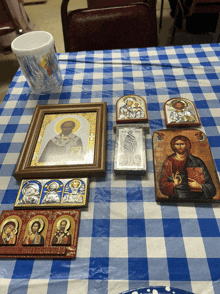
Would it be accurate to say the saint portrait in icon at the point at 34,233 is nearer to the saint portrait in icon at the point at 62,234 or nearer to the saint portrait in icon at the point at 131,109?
Answer: the saint portrait in icon at the point at 62,234

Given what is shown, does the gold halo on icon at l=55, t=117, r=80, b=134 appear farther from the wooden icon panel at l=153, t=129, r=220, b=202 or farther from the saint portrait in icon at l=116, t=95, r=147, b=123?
the wooden icon panel at l=153, t=129, r=220, b=202

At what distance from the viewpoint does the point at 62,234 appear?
504mm

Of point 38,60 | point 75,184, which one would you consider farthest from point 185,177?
point 38,60

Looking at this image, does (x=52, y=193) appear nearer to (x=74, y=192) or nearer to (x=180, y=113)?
(x=74, y=192)

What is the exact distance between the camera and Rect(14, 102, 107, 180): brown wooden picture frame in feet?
1.97

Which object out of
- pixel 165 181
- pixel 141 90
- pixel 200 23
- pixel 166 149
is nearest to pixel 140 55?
pixel 141 90

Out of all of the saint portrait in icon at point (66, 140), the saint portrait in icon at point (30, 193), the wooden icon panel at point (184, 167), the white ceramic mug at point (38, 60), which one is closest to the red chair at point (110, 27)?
the white ceramic mug at point (38, 60)

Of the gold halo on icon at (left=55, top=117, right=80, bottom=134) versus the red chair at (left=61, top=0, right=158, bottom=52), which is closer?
the gold halo on icon at (left=55, top=117, right=80, bottom=134)

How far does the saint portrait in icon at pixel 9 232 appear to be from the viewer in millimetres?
501

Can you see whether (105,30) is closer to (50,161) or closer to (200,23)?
(50,161)

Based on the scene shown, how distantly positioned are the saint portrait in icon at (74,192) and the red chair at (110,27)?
0.94 metres

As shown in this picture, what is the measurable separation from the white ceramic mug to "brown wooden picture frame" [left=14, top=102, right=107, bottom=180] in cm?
12

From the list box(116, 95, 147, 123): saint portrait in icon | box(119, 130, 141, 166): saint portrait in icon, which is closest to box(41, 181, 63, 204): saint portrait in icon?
box(119, 130, 141, 166): saint portrait in icon

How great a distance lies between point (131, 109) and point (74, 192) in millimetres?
364
